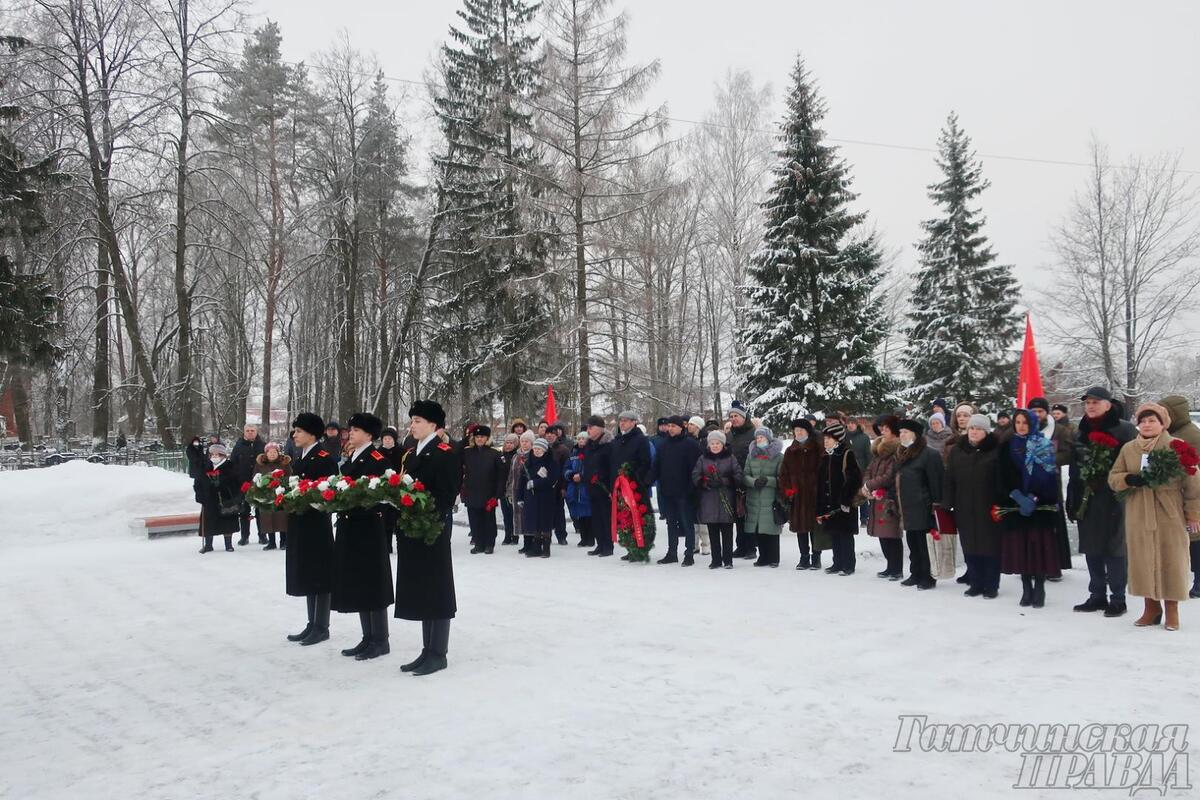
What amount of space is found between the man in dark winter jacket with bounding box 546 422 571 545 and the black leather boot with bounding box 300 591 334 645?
558cm

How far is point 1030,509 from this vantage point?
25.4 feet

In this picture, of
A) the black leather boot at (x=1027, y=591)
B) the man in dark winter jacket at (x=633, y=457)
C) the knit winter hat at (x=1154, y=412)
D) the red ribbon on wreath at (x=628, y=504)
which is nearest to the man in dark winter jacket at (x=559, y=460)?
the man in dark winter jacket at (x=633, y=457)

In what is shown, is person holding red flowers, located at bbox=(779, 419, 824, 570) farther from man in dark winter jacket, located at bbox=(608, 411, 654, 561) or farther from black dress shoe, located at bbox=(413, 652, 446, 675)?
black dress shoe, located at bbox=(413, 652, 446, 675)

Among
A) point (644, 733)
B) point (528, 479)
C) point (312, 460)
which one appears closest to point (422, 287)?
point (528, 479)

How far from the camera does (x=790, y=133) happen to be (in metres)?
23.5

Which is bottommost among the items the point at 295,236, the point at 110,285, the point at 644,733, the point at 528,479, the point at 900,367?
the point at 644,733

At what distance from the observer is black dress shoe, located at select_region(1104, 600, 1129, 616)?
23.9 feet

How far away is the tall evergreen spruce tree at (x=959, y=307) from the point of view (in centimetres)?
2761

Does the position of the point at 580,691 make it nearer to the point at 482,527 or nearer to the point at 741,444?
the point at 741,444

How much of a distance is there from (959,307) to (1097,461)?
2250 cm

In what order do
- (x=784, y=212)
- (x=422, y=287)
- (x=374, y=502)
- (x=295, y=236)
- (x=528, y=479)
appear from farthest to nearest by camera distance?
(x=295, y=236) < (x=422, y=287) < (x=784, y=212) < (x=528, y=479) < (x=374, y=502)

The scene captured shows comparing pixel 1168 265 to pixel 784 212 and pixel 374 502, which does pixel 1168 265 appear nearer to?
pixel 784 212

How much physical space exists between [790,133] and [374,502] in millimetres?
20405

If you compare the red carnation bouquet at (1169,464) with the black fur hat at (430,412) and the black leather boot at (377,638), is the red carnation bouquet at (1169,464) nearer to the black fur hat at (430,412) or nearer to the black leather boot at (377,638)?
the black fur hat at (430,412)
